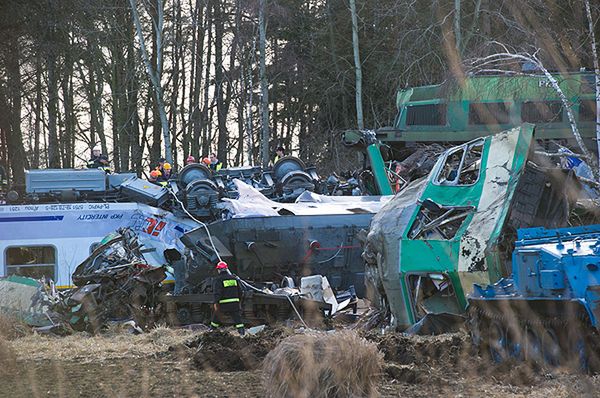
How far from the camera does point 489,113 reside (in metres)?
26.8

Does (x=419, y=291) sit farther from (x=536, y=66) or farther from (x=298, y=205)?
(x=298, y=205)

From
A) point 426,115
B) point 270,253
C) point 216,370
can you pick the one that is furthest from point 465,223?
point 426,115

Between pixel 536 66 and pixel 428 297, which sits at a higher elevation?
pixel 536 66

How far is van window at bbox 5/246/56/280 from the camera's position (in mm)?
20781

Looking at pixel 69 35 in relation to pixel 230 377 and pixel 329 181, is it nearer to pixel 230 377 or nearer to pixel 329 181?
pixel 329 181

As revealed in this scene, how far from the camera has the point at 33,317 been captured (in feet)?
56.6

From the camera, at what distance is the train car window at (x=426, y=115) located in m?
27.2

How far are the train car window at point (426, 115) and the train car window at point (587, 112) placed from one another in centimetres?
325

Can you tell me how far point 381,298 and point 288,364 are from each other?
6625 millimetres

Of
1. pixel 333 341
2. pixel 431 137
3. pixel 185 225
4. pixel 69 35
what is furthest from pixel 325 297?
pixel 69 35

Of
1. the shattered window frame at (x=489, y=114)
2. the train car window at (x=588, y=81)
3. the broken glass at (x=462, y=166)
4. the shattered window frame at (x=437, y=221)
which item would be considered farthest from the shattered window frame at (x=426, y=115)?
the shattered window frame at (x=437, y=221)

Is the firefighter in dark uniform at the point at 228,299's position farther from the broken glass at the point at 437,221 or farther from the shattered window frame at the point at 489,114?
the shattered window frame at the point at 489,114

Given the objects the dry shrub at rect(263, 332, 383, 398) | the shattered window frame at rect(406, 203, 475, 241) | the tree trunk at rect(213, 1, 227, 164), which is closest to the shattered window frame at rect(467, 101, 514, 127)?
the shattered window frame at rect(406, 203, 475, 241)

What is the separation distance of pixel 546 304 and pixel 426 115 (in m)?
17.4
